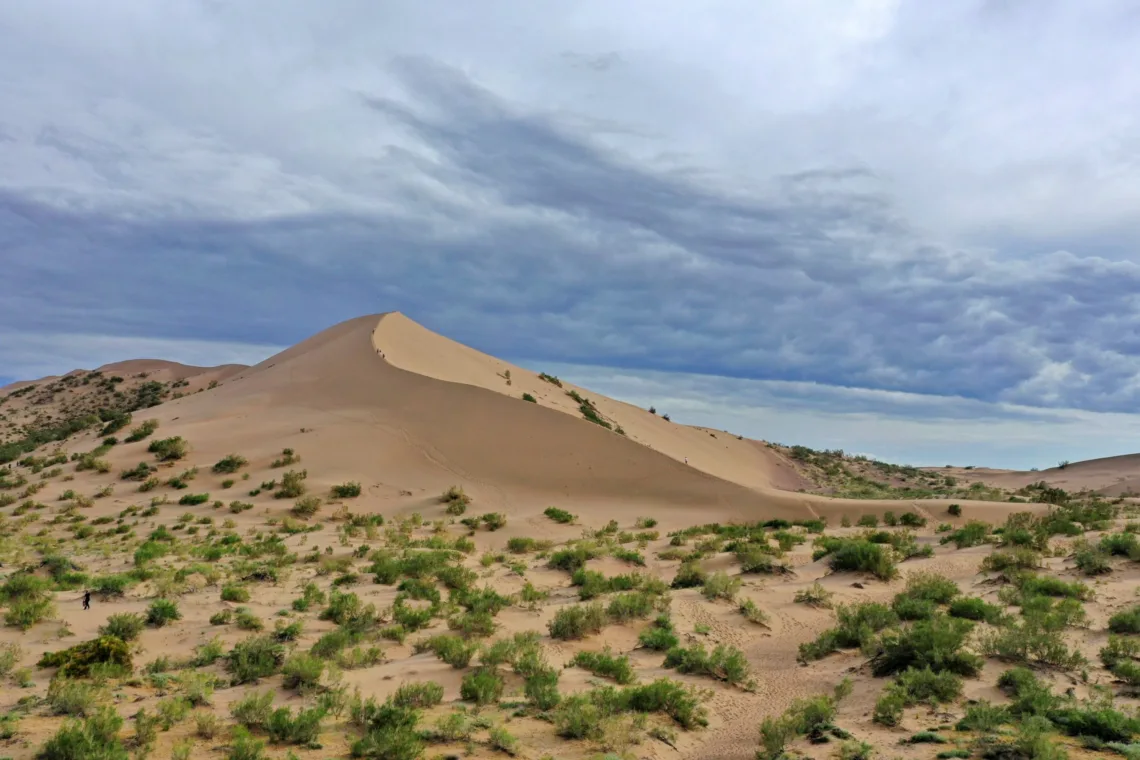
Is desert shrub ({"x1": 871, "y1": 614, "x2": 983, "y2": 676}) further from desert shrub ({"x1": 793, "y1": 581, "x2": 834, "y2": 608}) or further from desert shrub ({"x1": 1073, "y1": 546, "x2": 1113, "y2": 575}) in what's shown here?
desert shrub ({"x1": 1073, "y1": 546, "x2": 1113, "y2": 575})

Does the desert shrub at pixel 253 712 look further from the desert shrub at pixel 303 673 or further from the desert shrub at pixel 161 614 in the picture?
the desert shrub at pixel 161 614

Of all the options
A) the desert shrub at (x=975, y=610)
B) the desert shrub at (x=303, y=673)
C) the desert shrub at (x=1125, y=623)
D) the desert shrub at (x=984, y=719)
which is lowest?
the desert shrub at (x=303, y=673)

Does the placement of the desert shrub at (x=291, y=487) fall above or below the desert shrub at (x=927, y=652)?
below

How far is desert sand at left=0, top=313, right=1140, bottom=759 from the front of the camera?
7344 mm

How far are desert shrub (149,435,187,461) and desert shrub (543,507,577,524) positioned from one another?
15556mm

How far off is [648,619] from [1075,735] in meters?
5.96

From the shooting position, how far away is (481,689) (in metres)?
7.78

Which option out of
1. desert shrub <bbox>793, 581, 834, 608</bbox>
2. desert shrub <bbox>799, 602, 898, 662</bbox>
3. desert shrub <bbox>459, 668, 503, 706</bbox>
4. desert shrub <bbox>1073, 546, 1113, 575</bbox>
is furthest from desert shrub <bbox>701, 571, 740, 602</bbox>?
desert shrub <bbox>1073, 546, 1113, 575</bbox>

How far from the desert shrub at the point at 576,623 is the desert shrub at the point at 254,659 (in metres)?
3.78

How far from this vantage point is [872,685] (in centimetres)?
808

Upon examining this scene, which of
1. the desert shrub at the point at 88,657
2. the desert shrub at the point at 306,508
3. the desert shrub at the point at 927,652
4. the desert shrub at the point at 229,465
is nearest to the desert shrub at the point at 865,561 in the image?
the desert shrub at the point at 927,652

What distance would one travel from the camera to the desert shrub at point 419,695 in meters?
7.58

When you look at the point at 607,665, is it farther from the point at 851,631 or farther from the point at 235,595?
the point at 235,595

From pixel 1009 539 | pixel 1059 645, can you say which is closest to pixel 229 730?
pixel 1059 645
